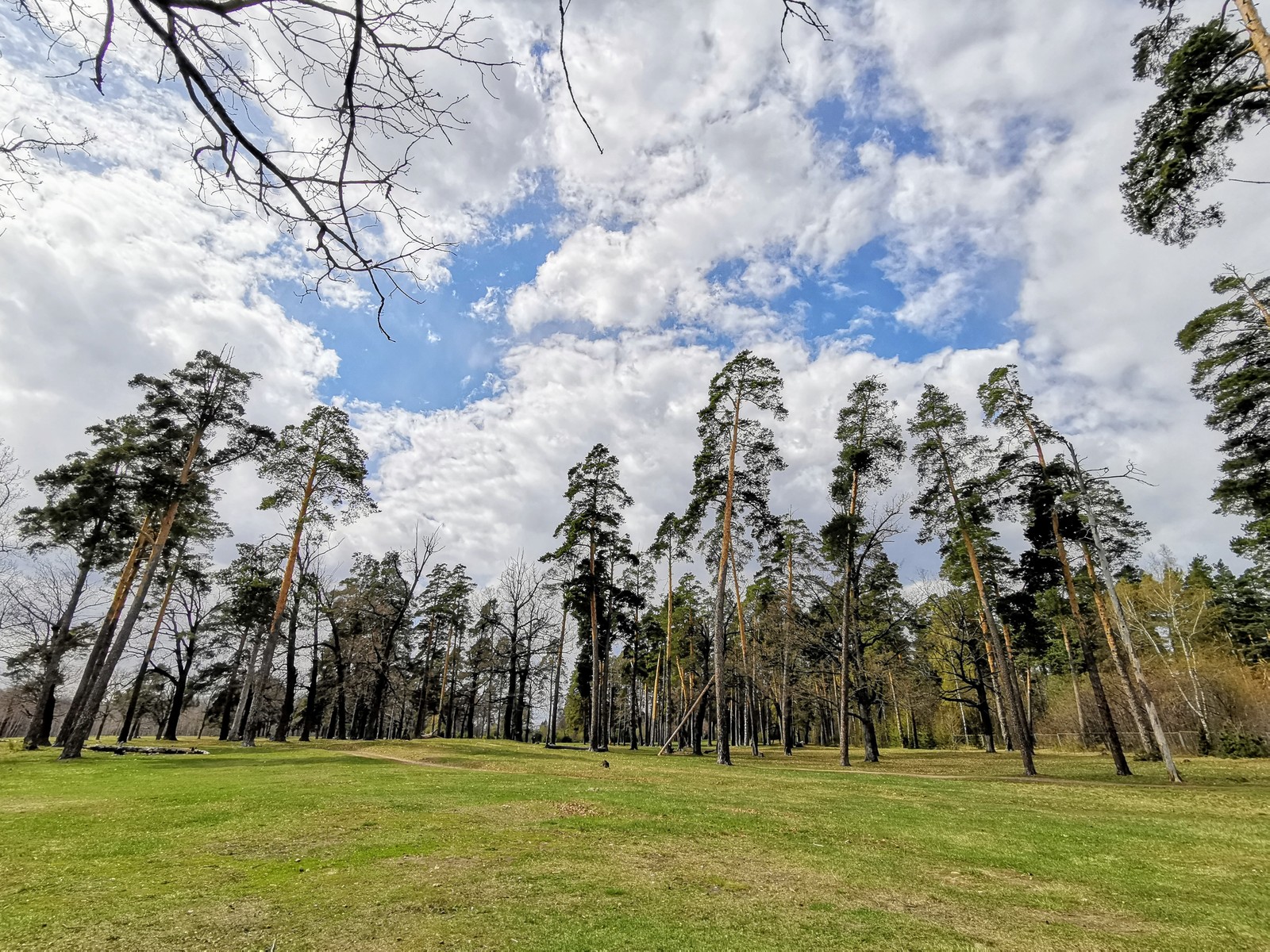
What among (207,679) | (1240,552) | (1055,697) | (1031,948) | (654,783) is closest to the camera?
(1031,948)

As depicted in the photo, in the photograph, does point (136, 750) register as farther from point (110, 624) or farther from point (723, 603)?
point (723, 603)

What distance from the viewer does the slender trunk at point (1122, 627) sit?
620 inches

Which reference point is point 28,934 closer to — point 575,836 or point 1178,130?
point 575,836

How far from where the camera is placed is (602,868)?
5574 mm

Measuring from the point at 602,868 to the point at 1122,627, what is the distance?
17687mm

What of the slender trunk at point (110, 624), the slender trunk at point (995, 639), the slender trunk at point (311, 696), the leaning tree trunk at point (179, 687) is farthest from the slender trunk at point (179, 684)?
the slender trunk at point (995, 639)

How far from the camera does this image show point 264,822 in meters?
7.25

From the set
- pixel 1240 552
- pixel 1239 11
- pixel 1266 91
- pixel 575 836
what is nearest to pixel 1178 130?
pixel 1266 91

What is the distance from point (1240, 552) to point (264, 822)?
131 feet

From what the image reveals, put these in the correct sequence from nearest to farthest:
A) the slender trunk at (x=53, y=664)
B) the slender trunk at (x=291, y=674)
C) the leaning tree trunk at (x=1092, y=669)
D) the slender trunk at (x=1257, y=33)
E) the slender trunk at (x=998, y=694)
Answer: the slender trunk at (x=1257, y=33), the leaning tree trunk at (x=1092, y=669), the slender trunk at (x=53, y=664), the slender trunk at (x=291, y=674), the slender trunk at (x=998, y=694)

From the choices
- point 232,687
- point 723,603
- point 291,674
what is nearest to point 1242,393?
point 723,603

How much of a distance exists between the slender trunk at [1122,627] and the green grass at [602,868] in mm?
4169

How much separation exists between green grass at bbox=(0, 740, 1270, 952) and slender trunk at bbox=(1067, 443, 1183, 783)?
13.7 feet

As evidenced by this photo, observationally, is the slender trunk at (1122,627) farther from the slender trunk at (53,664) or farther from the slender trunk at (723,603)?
the slender trunk at (53,664)
